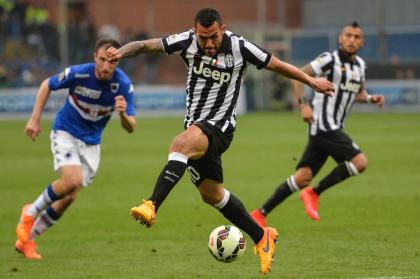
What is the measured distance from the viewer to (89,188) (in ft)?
55.6

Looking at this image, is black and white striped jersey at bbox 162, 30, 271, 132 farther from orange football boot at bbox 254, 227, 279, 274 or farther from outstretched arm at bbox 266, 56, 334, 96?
orange football boot at bbox 254, 227, 279, 274

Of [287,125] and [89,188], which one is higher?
[89,188]

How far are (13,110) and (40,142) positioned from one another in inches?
365

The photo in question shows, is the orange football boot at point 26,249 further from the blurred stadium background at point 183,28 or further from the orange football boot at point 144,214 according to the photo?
the blurred stadium background at point 183,28

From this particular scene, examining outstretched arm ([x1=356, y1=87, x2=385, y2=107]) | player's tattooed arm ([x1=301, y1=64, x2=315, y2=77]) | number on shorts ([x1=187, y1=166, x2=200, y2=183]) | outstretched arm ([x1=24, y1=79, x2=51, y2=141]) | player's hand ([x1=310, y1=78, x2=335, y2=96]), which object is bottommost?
outstretched arm ([x1=356, y1=87, x2=385, y2=107])

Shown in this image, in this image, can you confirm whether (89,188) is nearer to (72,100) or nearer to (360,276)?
(72,100)

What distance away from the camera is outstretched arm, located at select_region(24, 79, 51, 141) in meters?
10.1

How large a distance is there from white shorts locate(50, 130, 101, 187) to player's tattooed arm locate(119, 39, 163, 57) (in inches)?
101

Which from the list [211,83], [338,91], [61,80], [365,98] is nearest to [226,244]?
[211,83]

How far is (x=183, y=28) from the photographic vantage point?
163 feet

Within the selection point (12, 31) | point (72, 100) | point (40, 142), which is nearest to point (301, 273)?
point (72, 100)

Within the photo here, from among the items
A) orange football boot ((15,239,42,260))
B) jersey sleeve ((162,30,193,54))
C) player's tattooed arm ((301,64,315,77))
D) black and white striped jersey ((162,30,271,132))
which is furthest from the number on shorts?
player's tattooed arm ((301,64,315,77))

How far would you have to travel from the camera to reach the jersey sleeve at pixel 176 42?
28.4 ft

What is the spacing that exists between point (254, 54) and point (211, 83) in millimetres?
472
